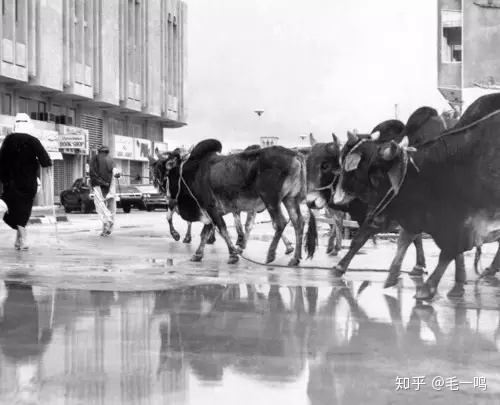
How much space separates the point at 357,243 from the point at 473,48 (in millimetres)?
30982

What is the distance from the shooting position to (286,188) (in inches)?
486

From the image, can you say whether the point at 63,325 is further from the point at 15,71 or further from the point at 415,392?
the point at 15,71

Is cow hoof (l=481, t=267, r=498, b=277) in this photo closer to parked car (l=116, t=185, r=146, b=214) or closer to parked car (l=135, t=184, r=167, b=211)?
parked car (l=116, t=185, r=146, b=214)

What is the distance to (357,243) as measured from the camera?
9.83 m

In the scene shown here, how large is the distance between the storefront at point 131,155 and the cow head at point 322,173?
47.1 m

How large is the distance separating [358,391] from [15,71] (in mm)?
40859

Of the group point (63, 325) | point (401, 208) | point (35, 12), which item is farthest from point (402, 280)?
point (35, 12)

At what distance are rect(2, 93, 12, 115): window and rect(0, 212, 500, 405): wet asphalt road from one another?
1424 inches

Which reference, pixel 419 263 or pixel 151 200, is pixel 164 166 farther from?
pixel 151 200

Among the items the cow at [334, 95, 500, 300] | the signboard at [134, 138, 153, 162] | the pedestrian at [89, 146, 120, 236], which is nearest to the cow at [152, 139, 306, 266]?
the cow at [334, 95, 500, 300]

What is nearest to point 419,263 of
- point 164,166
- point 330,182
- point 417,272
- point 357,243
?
point 417,272

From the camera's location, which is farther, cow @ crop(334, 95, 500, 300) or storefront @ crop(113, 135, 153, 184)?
storefront @ crop(113, 135, 153, 184)

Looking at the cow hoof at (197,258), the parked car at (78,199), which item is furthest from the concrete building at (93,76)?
the cow hoof at (197,258)

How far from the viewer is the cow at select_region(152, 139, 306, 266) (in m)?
12.2
